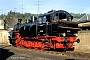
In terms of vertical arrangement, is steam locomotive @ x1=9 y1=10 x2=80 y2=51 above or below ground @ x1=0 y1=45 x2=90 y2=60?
above

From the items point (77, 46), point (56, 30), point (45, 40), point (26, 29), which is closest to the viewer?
point (56, 30)

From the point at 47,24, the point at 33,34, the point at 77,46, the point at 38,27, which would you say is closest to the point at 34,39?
the point at 33,34

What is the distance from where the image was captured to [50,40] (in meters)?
18.1

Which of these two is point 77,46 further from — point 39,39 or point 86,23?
point 39,39

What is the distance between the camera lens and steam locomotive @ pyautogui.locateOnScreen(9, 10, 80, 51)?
1730cm

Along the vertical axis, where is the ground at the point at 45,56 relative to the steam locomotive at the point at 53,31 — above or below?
below

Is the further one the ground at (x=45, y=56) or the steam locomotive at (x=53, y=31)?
the steam locomotive at (x=53, y=31)

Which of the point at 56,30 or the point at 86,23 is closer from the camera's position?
the point at 56,30

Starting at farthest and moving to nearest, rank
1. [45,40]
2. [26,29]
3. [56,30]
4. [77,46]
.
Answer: [26,29], [77,46], [45,40], [56,30]

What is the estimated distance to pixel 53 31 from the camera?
17.5 metres

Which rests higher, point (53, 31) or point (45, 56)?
point (53, 31)

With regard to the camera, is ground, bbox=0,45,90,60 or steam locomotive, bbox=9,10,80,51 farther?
steam locomotive, bbox=9,10,80,51

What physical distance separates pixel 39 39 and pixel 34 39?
4.07 ft

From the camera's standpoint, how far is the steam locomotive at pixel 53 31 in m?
17.3
